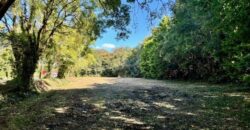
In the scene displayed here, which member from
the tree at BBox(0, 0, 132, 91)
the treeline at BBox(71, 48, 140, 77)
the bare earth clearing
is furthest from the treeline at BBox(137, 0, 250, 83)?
the treeline at BBox(71, 48, 140, 77)

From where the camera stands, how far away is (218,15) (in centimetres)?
2933

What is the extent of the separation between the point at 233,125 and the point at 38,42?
1777 cm

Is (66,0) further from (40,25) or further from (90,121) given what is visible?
Result: (90,121)

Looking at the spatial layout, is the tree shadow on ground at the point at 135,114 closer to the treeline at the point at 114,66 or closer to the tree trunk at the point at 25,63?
the tree trunk at the point at 25,63

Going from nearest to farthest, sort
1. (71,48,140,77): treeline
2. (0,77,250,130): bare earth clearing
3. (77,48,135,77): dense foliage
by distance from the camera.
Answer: (0,77,250,130): bare earth clearing, (71,48,140,77): treeline, (77,48,135,77): dense foliage

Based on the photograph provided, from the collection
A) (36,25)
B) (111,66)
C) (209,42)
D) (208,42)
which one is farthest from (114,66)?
(36,25)

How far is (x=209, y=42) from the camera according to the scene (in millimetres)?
38438

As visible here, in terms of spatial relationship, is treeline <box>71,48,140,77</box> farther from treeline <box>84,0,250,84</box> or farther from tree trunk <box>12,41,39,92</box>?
tree trunk <box>12,41,39,92</box>

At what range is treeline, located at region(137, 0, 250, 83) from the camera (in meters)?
22.5

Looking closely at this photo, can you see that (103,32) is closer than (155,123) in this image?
Answer: No

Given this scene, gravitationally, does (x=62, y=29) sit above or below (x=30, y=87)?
above

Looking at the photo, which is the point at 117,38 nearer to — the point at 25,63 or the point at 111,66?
the point at 25,63

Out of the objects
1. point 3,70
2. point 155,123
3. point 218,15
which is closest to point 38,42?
point 3,70

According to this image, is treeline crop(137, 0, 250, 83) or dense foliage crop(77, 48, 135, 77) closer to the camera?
treeline crop(137, 0, 250, 83)
